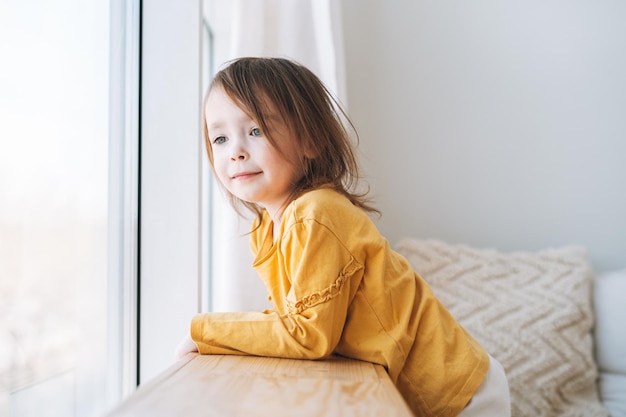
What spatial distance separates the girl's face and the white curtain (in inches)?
13.5

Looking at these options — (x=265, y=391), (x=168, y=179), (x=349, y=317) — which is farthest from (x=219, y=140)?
(x=265, y=391)

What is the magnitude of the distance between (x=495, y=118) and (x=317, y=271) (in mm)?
1306

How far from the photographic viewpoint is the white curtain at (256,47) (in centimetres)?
121

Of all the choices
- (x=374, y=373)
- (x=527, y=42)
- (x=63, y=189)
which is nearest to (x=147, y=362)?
(x=63, y=189)

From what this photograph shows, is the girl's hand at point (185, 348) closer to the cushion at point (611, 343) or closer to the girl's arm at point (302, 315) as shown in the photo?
the girl's arm at point (302, 315)

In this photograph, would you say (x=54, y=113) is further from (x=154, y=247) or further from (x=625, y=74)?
(x=625, y=74)

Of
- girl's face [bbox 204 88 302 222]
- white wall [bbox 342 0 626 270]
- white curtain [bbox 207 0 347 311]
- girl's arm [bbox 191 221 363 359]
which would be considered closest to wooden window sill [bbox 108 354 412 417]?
girl's arm [bbox 191 221 363 359]

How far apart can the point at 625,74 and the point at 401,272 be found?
1383 millimetres

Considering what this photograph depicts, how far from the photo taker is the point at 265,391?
53 centimetres

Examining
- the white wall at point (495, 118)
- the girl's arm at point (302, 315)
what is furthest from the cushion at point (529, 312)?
the girl's arm at point (302, 315)

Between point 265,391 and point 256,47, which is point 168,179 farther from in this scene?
point 265,391

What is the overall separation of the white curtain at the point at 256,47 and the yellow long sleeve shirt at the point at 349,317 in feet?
1.16

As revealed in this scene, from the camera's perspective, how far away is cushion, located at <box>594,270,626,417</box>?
143 centimetres

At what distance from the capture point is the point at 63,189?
726mm
